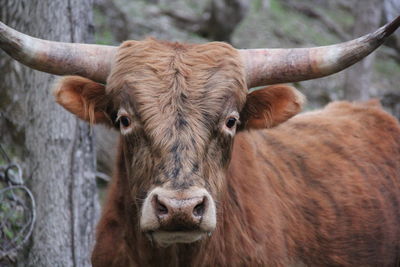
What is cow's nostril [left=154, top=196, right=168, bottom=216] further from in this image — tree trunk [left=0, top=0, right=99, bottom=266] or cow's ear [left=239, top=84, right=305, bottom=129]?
tree trunk [left=0, top=0, right=99, bottom=266]

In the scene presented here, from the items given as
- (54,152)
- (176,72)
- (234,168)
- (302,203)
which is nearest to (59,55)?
(176,72)

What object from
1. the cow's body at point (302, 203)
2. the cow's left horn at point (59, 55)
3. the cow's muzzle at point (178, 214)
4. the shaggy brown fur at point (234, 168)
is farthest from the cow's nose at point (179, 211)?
the cow's left horn at point (59, 55)

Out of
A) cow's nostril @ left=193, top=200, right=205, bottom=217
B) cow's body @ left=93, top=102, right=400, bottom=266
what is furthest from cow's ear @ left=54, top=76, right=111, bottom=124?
cow's nostril @ left=193, top=200, right=205, bottom=217

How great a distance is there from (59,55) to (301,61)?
5.52ft

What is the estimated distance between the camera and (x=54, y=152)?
234 inches

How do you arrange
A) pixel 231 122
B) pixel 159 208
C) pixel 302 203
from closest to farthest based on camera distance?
pixel 159 208 → pixel 231 122 → pixel 302 203

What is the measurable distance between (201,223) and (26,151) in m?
2.92

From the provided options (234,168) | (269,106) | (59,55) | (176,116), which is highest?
(59,55)

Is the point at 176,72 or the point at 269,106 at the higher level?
the point at 176,72

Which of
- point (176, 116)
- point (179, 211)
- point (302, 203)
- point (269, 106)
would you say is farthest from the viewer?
point (302, 203)

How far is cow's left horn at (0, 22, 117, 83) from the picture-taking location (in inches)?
170

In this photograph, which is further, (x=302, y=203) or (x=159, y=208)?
(x=302, y=203)

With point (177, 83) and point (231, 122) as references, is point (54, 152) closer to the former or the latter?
point (177, 83)

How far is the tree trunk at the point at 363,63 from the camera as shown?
1082 cm
